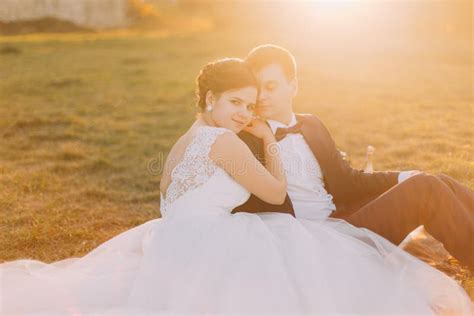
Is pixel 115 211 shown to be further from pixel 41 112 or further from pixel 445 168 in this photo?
pixel 41 112

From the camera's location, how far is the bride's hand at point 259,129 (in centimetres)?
436

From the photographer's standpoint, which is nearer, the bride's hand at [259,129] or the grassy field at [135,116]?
the bride's hand at [259,129]

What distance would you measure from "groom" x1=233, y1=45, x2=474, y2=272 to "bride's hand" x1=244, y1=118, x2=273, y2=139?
0.29 feet

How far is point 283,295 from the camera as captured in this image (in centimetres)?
336

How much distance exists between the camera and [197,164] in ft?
12.9

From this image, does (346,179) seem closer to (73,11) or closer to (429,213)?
(429,213)

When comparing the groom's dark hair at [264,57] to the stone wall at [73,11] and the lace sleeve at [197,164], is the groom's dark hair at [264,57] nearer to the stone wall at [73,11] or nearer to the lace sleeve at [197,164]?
the lace sleeve at [197,164]

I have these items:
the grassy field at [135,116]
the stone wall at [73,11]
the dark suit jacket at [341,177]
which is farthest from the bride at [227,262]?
the stone wall at [73,11]

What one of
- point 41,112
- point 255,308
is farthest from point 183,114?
point 255,308

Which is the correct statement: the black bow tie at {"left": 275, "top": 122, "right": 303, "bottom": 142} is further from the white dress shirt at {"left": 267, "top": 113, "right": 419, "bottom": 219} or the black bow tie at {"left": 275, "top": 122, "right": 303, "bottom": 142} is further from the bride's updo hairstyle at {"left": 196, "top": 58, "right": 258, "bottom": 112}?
the bride's updo hairstyle at {"left": 196, "top": 58, "right": 258, "bottom": 112}

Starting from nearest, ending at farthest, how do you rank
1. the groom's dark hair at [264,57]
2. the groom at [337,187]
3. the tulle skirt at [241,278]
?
the tulle skirt at [241,278], the groom at [337,187], the groom's dark hair at [264,57]

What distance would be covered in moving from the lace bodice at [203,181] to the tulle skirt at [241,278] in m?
0.12

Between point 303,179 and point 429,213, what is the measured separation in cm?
104

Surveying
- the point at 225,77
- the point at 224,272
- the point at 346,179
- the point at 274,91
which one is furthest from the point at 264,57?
the point at 224,272
